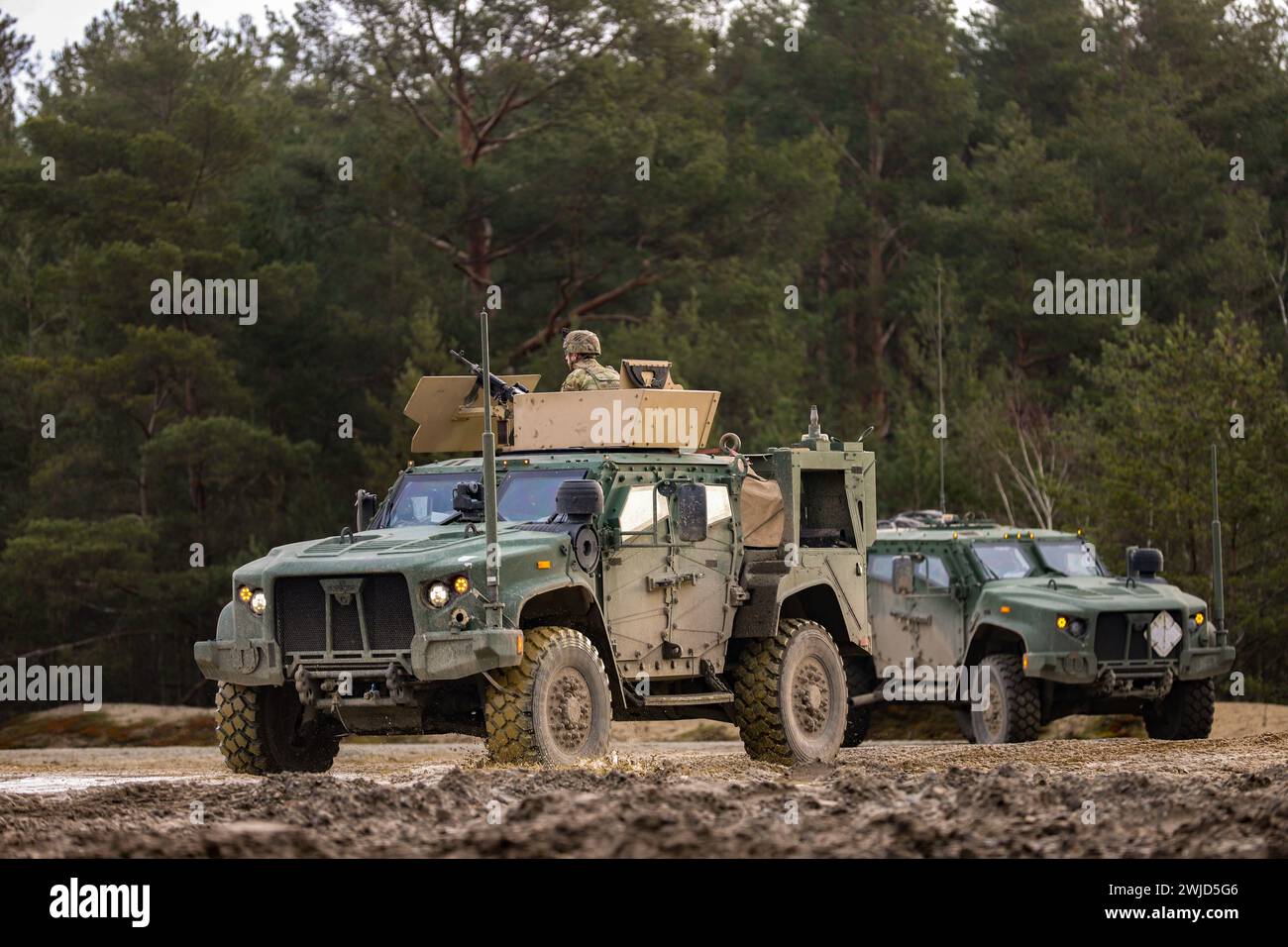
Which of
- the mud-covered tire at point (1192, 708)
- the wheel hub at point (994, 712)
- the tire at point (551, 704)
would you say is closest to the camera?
the tire at point (551, 704)

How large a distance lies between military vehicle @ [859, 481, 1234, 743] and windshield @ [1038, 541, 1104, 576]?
1cm

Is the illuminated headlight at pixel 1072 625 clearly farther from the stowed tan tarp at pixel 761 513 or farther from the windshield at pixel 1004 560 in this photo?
the stowed tan tarp at pixel 761 513

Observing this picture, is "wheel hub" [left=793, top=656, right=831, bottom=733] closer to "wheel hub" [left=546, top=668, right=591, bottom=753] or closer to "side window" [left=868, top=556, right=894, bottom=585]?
"wheel hub" [left=546, top=668, right=591, bottom=753]

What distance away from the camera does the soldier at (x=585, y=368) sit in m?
15.2

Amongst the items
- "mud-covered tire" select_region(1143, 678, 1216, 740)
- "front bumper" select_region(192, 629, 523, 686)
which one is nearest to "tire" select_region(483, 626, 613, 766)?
"front bumper" select_region(192, 629, 523, 686)

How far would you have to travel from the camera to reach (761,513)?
15.4 metres

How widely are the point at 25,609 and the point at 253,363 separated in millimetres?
5764

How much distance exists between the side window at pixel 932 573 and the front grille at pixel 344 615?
8.00 m

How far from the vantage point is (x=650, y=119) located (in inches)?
1474

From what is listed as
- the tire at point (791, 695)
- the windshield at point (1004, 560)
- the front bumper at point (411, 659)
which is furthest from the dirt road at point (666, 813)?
the windshield at point (1004, 560)

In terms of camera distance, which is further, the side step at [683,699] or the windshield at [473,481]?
the side step at [683,699]

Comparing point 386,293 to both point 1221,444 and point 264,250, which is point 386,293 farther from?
point 1221,444

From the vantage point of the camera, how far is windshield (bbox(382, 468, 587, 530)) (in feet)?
46.1
